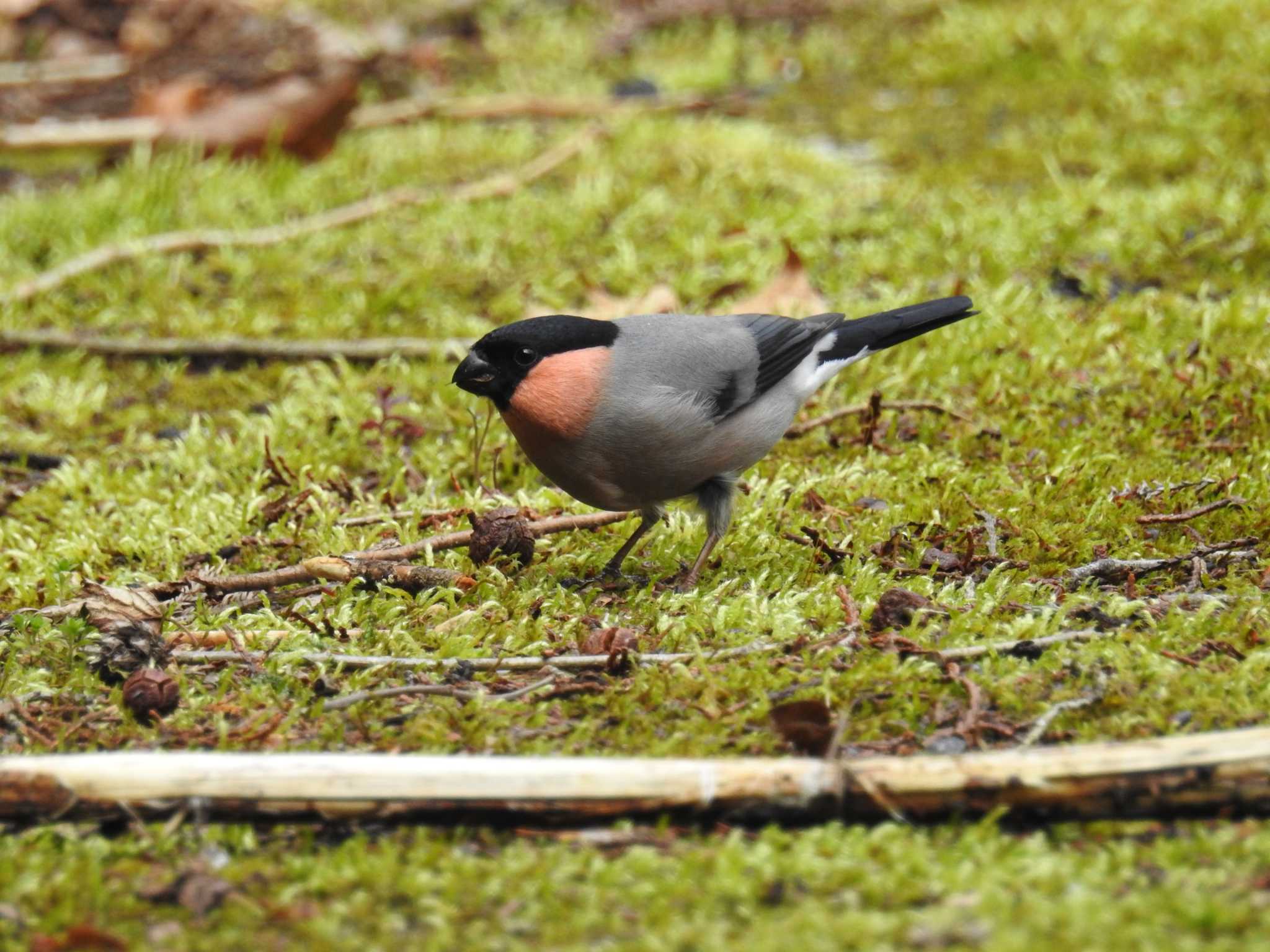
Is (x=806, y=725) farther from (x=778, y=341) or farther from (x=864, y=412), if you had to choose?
(x=864, y=412)

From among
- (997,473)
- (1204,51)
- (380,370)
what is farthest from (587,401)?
(1204,51)

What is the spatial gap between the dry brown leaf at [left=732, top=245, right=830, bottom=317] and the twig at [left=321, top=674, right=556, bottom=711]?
3.27 metres

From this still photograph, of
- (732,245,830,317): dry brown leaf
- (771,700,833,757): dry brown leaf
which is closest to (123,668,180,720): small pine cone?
(771,700,833,757): dry brown leaf

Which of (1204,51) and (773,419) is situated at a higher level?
(1204,51)

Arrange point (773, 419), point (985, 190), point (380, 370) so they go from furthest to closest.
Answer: point (985, 190), point (380, 370), point (773, 419)

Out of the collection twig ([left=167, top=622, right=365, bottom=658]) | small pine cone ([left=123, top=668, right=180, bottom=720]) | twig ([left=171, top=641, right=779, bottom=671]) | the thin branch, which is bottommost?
twig ([left=171, top=641, right=779, bottom=671])

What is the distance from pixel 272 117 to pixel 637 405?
214 inches

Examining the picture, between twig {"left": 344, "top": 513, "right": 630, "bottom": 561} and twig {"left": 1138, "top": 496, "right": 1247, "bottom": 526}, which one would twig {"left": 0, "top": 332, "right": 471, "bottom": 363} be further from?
twig {"left": 1138, "top": 496, "right": 1247, "bottom": 526}

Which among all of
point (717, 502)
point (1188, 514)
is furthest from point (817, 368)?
point (1188, 514)

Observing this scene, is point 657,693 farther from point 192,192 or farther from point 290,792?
point 192,192

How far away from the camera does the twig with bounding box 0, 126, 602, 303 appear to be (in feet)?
23.4

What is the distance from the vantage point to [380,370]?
620 cm

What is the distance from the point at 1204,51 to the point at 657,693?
7.67 m

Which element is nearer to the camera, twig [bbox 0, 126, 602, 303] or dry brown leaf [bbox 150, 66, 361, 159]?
twig [bbox 0, 126, 602, 303]
